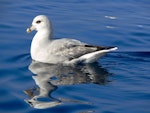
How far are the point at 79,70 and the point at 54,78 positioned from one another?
0.87m

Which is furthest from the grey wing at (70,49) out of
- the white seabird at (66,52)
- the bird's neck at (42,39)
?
the bird's neck at (42,39)

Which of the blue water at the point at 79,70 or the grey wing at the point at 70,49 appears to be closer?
the blue water at the point at 79,70

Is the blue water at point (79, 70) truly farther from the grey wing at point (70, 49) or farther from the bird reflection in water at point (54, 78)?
the grey wing at point (70, 49)

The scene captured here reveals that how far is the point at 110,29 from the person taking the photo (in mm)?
14336

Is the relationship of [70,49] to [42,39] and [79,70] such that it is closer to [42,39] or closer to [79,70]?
[79,70]

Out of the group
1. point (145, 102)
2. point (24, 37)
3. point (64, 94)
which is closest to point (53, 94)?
point (64, 94)

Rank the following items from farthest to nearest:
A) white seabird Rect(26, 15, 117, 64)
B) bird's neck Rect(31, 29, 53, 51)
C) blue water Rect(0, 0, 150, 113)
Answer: bird's neck Rect(31, 29, 53, 51) → white seabird Rect(26, 15, 117, 64) → blue water Rect(0, 0, 150, 113)

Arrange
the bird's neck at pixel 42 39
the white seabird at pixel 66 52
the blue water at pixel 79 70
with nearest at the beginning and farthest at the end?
the blue water at pixel 79 70, the white seabird at pixel 66 52, the bird's neck at pixel 42 39

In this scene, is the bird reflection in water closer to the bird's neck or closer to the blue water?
the blue water

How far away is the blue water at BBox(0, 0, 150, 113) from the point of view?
27.4 ft

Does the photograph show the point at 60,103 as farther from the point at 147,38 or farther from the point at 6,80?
the point at 147,38

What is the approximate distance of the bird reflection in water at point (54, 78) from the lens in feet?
27.6

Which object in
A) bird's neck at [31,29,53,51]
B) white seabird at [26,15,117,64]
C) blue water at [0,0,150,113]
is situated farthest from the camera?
bird's neck at [31,29,53,51]

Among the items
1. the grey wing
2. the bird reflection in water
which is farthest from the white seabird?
the bird reflection in water
